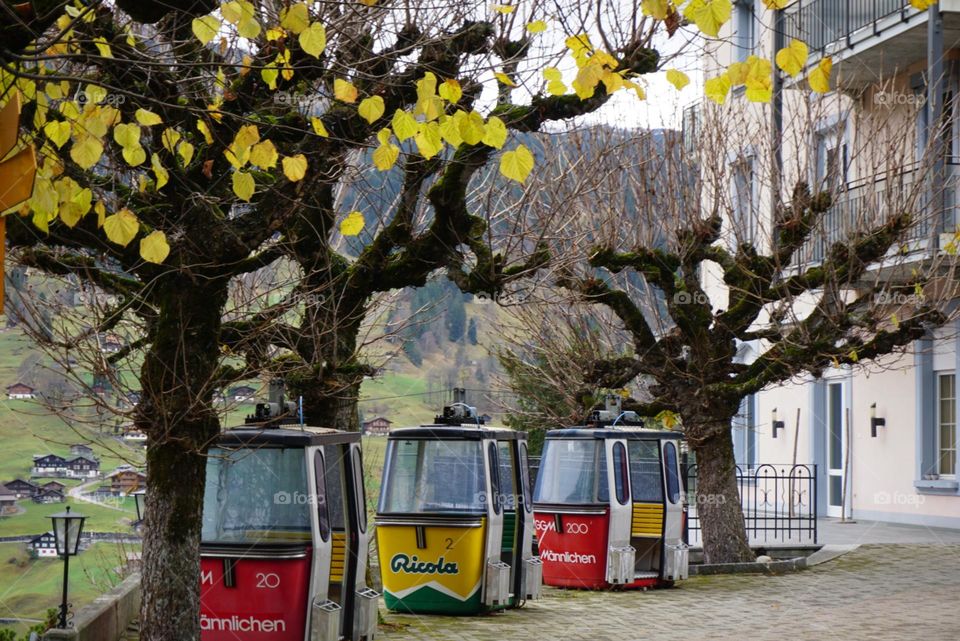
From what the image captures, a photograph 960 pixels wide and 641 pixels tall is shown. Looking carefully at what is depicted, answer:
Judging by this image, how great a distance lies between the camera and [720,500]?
20.6m

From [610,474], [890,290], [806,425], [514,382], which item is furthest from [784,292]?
[806,425]

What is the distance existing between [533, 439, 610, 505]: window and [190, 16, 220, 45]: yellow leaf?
12606 millimetres

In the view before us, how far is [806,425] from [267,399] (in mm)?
20273

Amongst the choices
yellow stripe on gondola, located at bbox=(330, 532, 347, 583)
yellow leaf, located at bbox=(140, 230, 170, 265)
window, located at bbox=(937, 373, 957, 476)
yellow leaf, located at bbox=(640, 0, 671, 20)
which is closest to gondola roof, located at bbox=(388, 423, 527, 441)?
yellow stripe on gondola, located at bbox=(330, 532, 347, 583)

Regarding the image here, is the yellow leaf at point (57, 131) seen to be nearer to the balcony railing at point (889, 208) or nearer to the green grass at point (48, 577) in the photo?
the green grass at point (48, 577)

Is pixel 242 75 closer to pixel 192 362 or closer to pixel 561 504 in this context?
pixel 192 362

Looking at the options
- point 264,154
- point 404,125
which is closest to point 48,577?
point 264,154

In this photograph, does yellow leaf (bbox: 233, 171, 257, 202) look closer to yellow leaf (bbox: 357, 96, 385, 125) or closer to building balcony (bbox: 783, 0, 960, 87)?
yellow leaf (bbox: 357, 96, 385, 125)

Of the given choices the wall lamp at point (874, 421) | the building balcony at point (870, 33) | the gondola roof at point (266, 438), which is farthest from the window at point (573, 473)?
the wall lamp at point (874, 421)

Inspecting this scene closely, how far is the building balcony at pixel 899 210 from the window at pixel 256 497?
8.62m

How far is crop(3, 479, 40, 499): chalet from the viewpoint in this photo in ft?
147

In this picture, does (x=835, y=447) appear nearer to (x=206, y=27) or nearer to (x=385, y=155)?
(x=385, y=155)

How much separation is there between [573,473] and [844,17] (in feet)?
40.9

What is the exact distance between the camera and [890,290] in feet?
64.1
